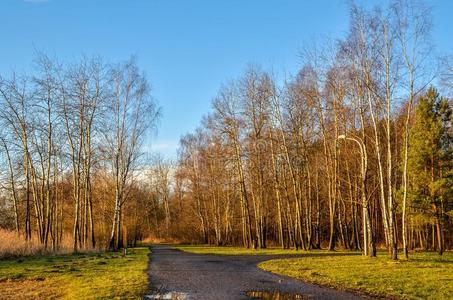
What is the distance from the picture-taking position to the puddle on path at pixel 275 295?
9.81 m

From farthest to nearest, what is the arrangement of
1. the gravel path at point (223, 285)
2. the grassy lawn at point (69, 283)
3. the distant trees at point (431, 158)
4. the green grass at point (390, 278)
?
the distant trees at point (431, 158)
the green grass at point (390, 278)
the gravel path at point (223, 285)
the grassy lawn at point (69, 283)

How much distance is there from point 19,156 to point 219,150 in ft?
60.1

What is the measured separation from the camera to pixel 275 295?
33.4 feet

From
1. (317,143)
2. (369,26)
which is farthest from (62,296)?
(317,143)

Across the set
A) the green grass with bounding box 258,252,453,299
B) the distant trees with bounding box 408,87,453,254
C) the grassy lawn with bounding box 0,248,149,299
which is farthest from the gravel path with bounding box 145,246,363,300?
the distant trees with bounding box 408,87,453,254

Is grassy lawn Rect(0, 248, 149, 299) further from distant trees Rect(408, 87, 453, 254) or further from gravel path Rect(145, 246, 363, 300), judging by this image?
distant trees Rect(408, 87, 453, 254)

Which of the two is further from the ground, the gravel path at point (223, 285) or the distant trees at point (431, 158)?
the distant trees at point (431, 158)

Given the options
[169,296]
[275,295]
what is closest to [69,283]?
[169,296]

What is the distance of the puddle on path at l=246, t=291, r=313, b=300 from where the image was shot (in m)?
9.81

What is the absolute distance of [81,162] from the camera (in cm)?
3114

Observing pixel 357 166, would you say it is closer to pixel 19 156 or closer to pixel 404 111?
pixel 404 111

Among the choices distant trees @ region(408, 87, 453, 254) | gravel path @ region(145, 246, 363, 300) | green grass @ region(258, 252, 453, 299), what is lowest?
green grass @ region(258, 252, 453, 299)

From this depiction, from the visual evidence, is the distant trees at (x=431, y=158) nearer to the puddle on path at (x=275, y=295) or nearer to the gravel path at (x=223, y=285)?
the gravel path at (x=223, y=285)

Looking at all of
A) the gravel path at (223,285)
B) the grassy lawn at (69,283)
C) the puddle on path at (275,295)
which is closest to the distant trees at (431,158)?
the gravel path at (223,285)
